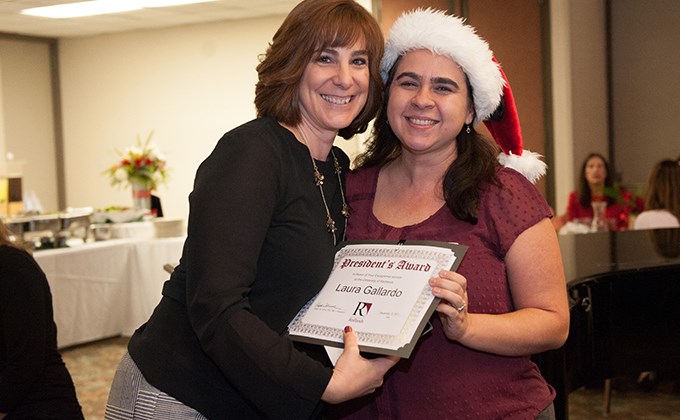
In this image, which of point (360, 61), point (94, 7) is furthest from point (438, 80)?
point (94, 7)

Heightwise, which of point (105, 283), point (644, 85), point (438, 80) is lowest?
point (105, 283)

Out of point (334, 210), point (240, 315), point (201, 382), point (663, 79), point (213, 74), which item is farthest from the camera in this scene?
point (213, 74)

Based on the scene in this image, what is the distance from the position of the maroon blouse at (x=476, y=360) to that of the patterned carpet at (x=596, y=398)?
3.43m

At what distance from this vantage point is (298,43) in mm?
1900

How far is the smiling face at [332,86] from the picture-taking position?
1.93 metres

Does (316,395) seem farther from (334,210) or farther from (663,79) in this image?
(663,79)

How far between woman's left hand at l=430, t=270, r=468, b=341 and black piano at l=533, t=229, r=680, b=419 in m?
1.60

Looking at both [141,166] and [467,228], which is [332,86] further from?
[141,166]

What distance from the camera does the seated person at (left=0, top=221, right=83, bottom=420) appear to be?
8.36ft

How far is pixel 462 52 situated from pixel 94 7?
34.6 feet

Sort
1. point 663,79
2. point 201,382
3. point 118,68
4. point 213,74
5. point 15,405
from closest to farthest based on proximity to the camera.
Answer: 1. point 201,382
2. point 15,405
3. point 663,79
4. point 213,74
5. point 118,68

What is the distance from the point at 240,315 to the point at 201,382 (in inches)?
9.7

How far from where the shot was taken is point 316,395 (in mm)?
1708

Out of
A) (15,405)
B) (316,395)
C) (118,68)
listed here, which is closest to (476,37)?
(316,395)
